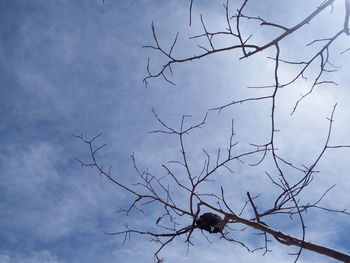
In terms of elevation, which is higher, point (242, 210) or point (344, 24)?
point (344, 24)

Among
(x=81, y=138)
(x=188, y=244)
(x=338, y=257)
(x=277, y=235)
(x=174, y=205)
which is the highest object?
(x=81, y=138)

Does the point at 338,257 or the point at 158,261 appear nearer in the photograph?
the point at 338,257

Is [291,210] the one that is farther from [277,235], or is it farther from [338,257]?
[338,257]

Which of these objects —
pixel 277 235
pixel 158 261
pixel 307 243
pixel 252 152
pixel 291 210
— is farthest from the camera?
pixel 158 261

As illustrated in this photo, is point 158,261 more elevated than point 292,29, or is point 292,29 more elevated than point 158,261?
point 292,29

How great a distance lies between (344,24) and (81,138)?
300cm

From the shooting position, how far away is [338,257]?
8.61 feet

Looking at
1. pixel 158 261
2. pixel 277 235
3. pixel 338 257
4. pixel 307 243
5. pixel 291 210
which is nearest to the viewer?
pixel 338 257

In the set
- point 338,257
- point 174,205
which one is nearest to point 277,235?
point 338,257

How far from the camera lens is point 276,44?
257 cm

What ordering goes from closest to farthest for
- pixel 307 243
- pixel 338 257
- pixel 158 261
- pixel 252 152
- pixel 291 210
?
pixel 338 257 < pixel 307 243 < pixel 252 152 < pixel 291 210 < pixel 158 261

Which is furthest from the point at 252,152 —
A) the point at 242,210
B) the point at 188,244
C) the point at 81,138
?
the point at 81,138

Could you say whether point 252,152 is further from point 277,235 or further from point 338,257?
point 338,257

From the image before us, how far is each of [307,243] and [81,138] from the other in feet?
8.86
